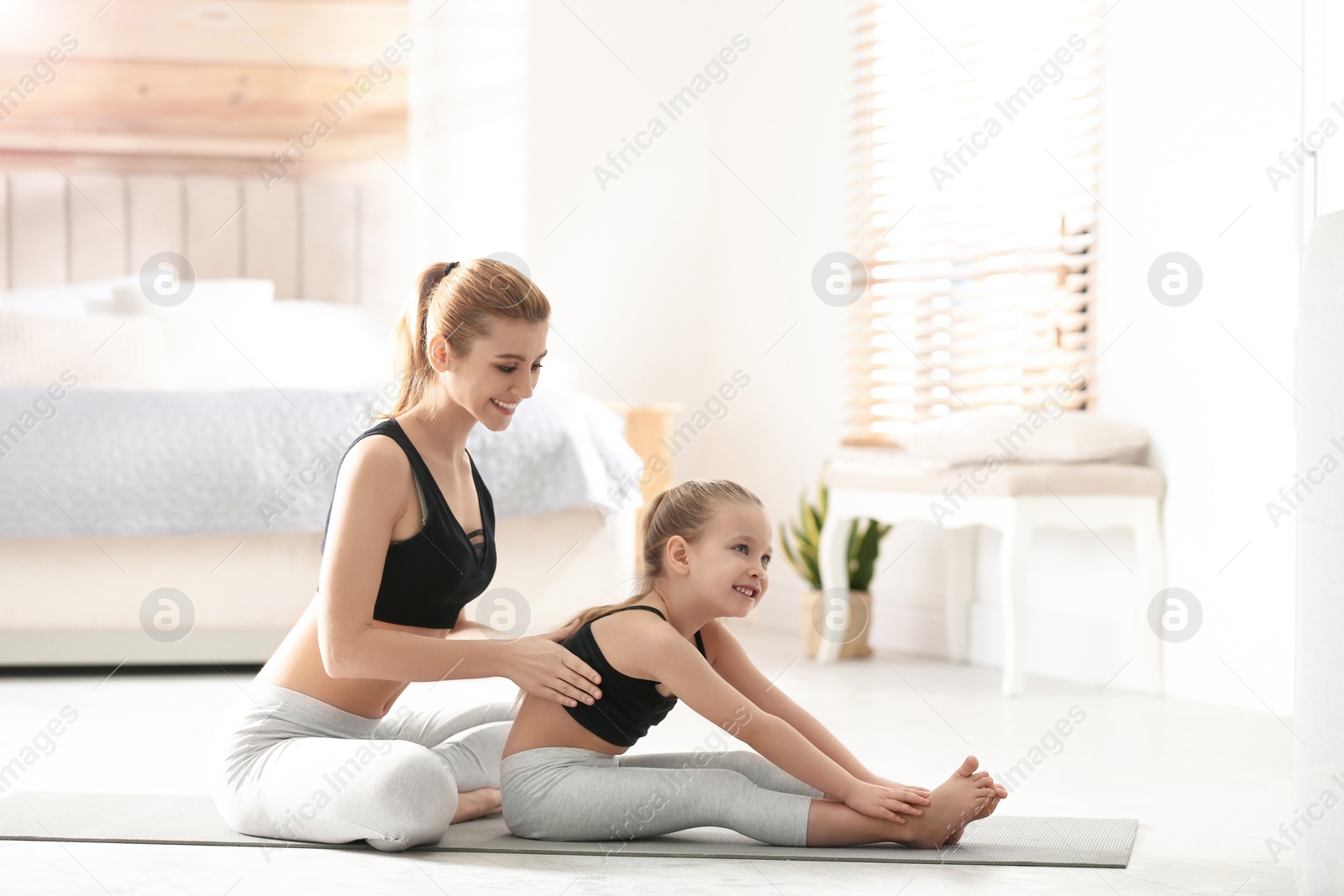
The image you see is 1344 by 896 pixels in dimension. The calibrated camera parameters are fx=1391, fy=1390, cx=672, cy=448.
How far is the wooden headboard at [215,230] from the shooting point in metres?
4.55

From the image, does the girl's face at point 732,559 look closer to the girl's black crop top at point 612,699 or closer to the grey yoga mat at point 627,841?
the girl's black crop top at point 612,699

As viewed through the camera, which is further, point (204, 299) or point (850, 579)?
point (204, 299)

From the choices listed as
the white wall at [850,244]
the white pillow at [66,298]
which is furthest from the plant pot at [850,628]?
the white pillow at [66,298]

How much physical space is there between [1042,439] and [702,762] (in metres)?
1.55

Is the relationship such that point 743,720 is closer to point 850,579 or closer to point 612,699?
point 612,699

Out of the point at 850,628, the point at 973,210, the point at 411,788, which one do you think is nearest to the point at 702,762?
the point at 411,788

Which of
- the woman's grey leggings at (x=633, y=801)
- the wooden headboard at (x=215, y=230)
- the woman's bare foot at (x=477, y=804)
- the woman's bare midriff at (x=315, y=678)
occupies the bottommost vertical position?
the woman's bare foot at (x=477, y=804)

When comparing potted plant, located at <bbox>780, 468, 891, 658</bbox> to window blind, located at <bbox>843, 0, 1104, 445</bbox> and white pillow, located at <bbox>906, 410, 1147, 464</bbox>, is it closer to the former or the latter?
window blind, located at <bbox>843, 0, 1104, 445</bbox>

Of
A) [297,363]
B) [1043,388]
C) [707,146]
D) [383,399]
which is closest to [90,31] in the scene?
[297,363]

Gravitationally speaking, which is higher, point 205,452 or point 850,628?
point 205,452

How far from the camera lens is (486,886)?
1456mm

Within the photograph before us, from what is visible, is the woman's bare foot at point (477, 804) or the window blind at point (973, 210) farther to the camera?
the window blind at point (973, 210)

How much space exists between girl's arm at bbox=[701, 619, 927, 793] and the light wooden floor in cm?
18

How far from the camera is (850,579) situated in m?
3.62
